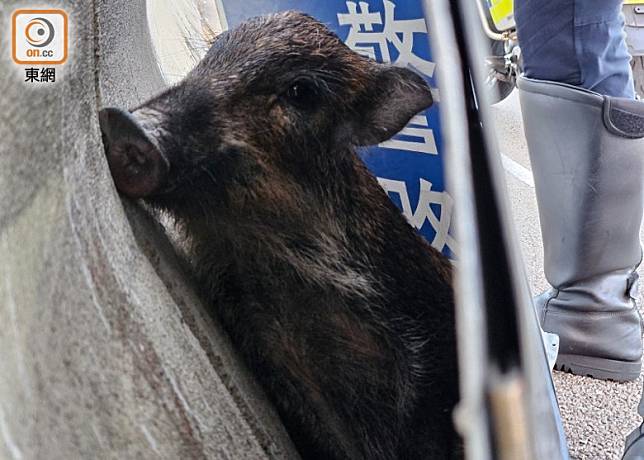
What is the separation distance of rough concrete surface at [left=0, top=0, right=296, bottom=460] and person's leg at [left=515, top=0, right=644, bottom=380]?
0.73 metres

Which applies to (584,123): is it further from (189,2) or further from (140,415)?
(140,415)

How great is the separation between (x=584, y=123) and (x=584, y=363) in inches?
16.2

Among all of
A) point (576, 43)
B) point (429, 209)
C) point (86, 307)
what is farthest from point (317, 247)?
point (576, 43)

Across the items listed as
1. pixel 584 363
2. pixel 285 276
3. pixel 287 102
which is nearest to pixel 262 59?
pixel 287 102

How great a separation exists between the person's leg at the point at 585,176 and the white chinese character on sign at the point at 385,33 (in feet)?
1.92

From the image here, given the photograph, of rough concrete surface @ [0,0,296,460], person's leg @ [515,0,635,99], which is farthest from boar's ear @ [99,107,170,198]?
person's leg @ [515,0,635,99]

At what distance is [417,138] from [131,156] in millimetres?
192

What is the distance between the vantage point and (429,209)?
0.52 m

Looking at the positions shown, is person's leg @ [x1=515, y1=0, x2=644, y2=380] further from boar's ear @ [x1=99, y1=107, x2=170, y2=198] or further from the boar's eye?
boar's ear @ [x1=99, y1=107, x2=170, y2=198]

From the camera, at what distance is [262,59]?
1.70 feet

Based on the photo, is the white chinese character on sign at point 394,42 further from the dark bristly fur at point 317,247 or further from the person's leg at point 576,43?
the person's leg at point 576,43

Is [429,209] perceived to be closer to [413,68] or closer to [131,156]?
[413,68]

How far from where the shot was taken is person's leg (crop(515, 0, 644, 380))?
3.36 feet

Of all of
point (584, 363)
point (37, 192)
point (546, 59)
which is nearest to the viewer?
point (37, 192)
